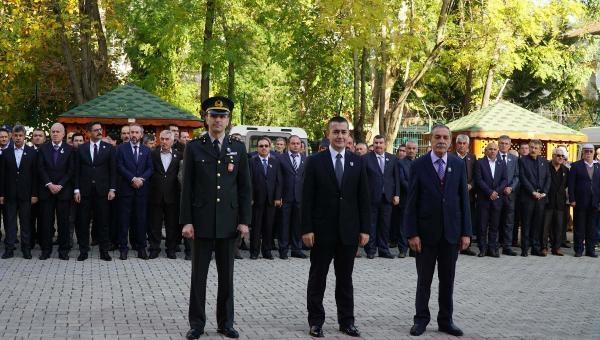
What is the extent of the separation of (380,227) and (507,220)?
8.42ft

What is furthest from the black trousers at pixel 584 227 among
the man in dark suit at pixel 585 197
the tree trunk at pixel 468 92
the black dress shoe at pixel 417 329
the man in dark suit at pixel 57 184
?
the tree trunk at pixel 468 92

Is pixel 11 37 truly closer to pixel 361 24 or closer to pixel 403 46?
pixel 361 24

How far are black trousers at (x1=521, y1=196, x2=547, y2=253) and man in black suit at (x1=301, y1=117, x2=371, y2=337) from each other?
854 cm

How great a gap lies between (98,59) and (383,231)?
52.0ft

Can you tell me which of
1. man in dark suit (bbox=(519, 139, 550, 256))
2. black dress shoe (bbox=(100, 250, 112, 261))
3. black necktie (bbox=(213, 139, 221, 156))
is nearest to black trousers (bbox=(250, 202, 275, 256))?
black dress shoe (bbox=(100, 250, 112, 261))

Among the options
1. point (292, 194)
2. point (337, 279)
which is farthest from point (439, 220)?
point (292, 194)

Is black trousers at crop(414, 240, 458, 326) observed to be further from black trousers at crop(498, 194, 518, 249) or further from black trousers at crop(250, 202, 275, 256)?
black trousers at crop(498, 194, 518, 249)

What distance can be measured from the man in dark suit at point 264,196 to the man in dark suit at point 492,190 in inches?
154

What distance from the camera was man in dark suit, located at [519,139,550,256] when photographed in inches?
631

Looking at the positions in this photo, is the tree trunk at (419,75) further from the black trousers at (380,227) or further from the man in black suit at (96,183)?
the man in black suit at (96,183)

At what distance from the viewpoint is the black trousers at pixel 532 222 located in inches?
634

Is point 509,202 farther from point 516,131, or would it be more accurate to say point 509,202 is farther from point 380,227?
point 516,131

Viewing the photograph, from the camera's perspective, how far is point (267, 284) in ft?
37.3

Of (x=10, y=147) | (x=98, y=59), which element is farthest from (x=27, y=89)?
(x=10, y=147)
